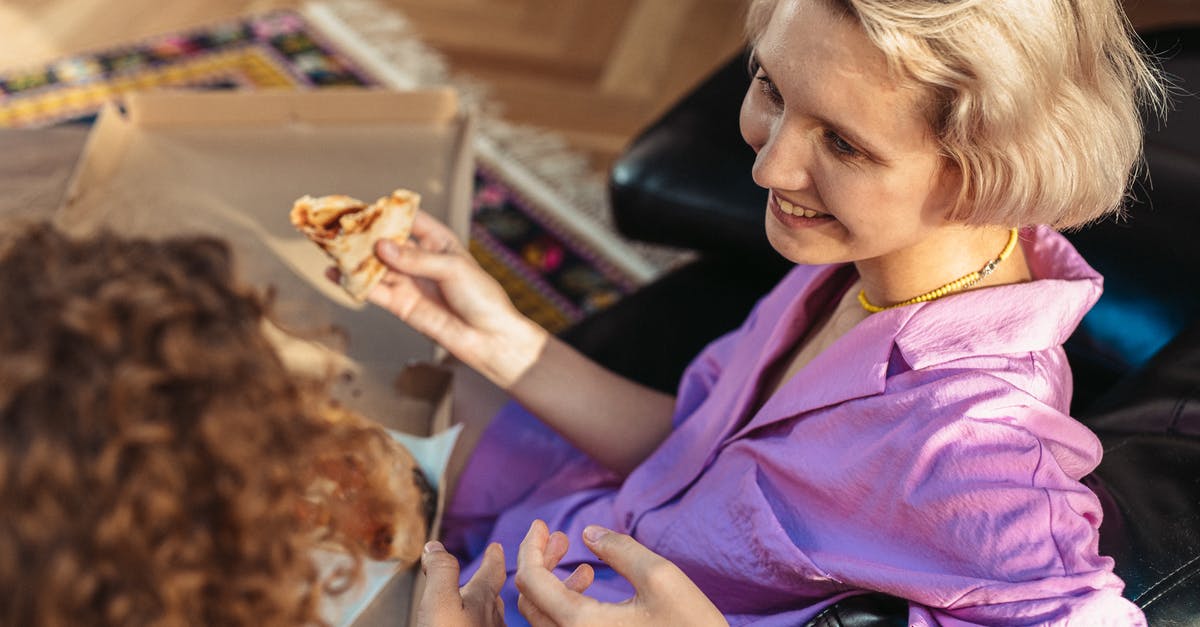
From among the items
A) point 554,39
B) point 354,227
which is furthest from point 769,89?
point 554,39

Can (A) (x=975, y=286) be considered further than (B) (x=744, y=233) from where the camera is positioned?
No

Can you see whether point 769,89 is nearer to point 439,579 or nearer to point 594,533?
point 594,533

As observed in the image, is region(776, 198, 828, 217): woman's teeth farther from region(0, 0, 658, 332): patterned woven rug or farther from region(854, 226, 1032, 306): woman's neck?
region(0, 0, 658, 332): patterned woven rug

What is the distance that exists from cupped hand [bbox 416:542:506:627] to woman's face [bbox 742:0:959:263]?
401 millimetres

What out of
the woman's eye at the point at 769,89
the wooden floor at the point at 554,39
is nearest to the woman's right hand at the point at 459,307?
the woman's eye at the point at 769,89

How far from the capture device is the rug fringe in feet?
7.63

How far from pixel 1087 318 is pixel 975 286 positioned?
228mm

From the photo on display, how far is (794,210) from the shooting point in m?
0.99

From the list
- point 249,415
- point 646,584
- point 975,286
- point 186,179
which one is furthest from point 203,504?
point 186,179

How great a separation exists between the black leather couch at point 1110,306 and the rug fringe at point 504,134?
24.0 inches

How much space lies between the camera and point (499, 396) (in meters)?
1.42

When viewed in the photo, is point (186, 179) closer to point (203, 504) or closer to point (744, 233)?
point (744, 233)

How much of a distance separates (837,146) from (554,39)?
80.7 inches

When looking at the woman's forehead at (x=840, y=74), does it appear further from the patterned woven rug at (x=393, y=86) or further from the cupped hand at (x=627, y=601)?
the patterned woven rug at (x=393, y=86)
